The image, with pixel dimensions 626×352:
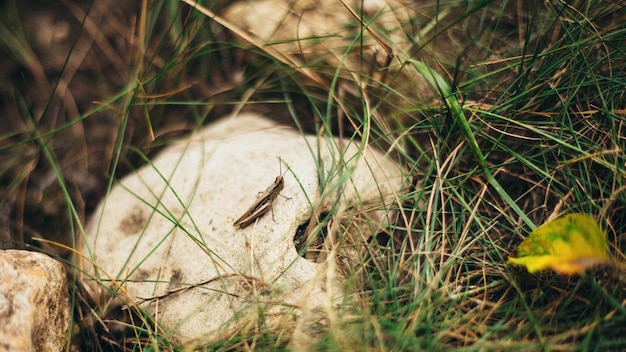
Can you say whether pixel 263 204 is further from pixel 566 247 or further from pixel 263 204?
pixel 566 247

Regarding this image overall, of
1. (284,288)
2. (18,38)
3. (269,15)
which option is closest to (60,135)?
(18,38)

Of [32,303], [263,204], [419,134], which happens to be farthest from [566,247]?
[32,303]

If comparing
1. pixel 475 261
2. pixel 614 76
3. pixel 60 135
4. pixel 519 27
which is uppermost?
pixel 519 27

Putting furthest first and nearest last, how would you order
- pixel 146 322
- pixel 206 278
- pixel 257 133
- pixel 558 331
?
pixel 257 133
pixel 206 278
pixel 146 322
pixel 558 331

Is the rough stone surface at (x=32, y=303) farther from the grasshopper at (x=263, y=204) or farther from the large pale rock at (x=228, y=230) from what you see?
the grasshopper at (x=263, y=204)

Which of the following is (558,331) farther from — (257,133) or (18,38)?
(18,38)

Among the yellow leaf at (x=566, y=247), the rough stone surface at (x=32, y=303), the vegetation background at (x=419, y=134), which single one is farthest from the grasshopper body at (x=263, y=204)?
the yellow leaf at (x=566, y=247)

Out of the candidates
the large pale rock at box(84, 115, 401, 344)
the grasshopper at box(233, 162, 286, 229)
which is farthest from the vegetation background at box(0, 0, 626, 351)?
the grasshopper at box(233, 162, 286, 229)
